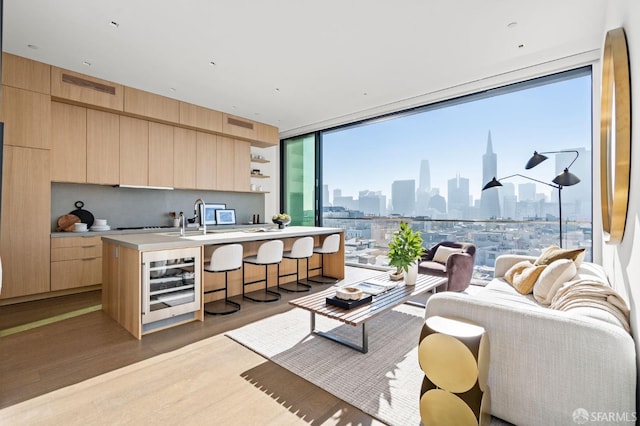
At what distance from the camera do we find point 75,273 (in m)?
4.09

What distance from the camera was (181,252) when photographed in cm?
292

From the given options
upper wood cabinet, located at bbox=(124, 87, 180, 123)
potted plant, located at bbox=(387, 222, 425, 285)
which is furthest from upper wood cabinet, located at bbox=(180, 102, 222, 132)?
potted plant, located at bbox=(387, 222, 425, 285)

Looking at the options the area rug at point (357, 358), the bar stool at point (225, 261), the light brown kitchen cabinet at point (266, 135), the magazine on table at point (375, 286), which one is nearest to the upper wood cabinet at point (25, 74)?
the bar stool at point (225, 261)

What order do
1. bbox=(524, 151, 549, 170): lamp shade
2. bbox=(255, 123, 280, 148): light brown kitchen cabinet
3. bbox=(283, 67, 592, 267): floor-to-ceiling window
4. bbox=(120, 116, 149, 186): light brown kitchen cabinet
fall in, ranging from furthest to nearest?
1. bbox=(255, 123, 280, 148): light brown kitchen cabinet
2. bbox=(120, 116, 149, 186): light brown kitchen cabinet
3. bbox=(283, 67, 592, 267): floor-to-ceiling window
4. bbox=(524, 151, 549, 170): lamp shade

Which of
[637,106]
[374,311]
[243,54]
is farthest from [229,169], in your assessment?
[637,106]

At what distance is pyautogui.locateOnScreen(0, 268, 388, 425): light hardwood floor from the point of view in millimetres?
1711

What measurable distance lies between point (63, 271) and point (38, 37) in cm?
271

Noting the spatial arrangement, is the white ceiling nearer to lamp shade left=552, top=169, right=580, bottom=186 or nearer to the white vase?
lamp shade left=552, top=169, right=580, bottom=186

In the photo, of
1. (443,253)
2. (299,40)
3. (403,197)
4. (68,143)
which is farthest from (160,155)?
(443,253)

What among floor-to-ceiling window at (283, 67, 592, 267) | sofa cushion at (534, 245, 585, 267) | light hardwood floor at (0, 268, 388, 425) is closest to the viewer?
light hardwood floor at (0, 268, 388, 425)

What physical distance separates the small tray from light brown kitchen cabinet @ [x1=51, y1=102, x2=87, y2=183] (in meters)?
3.99

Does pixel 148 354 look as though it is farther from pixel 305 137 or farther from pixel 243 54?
pixel 305 137

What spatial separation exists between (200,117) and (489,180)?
4.72 metres
